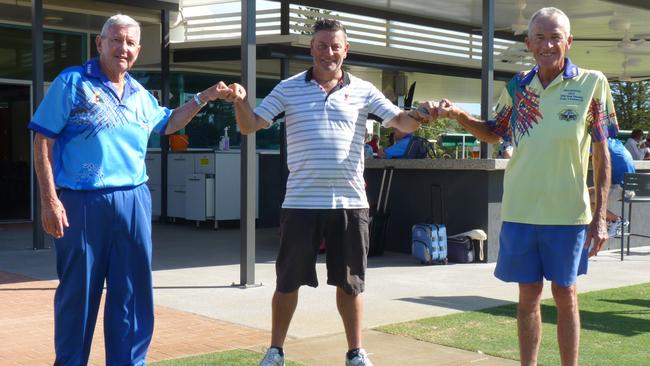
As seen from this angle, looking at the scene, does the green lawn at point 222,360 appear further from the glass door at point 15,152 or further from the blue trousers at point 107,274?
the glass door at point 15,152

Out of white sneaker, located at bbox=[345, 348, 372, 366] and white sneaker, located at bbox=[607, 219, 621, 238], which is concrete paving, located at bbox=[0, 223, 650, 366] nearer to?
white sneaker, located at bbox=[607, 219, 621, 238]

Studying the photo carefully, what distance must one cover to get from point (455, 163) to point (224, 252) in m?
3.17

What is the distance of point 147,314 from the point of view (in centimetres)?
445

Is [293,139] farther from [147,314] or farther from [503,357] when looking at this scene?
[503,357]

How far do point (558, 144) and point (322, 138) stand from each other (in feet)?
4.08

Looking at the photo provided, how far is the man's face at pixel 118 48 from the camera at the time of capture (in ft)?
14.0

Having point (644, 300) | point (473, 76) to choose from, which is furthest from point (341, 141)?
point (473, 76)

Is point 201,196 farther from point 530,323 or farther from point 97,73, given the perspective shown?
point 530,323

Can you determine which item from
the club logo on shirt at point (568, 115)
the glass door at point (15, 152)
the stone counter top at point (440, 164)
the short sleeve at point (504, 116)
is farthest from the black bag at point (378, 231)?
the glass door at point (15, 152)

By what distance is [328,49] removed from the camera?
15.6 ft

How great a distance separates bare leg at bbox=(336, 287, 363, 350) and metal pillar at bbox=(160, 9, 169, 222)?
34.5ft

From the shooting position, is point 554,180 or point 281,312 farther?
point 281,312

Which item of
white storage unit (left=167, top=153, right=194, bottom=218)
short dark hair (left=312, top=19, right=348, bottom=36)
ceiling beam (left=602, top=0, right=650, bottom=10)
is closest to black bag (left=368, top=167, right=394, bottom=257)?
white storage unit (left=167, top=153, right=194, bottom=218)

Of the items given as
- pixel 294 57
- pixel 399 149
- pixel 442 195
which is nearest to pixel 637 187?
pixel 442 195
